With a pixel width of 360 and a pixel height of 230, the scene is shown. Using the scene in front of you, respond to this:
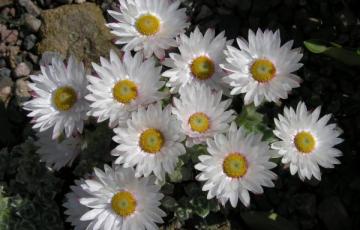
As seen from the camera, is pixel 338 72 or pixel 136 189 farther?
pixel 338 72

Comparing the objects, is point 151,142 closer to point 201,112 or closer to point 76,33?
point 201,112

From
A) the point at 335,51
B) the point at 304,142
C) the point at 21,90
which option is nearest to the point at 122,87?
the point at 304,142

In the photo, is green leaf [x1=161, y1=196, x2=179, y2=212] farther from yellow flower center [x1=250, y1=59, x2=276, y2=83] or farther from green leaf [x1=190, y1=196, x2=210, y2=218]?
yellow flower center [x1=250, y1=59, x2=276, y2=83]

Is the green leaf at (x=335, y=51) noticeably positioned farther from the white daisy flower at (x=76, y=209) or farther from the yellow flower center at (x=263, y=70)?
the white daisy flower at (x=76, y=209)

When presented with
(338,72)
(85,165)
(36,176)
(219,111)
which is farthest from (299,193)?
(36,176)

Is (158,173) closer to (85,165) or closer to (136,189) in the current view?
(136,189)

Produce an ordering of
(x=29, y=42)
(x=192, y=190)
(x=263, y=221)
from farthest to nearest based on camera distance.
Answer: (x=29, y=42), (x=263, y=221), (x=192, y=190)

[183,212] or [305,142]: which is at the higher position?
[305,142]
